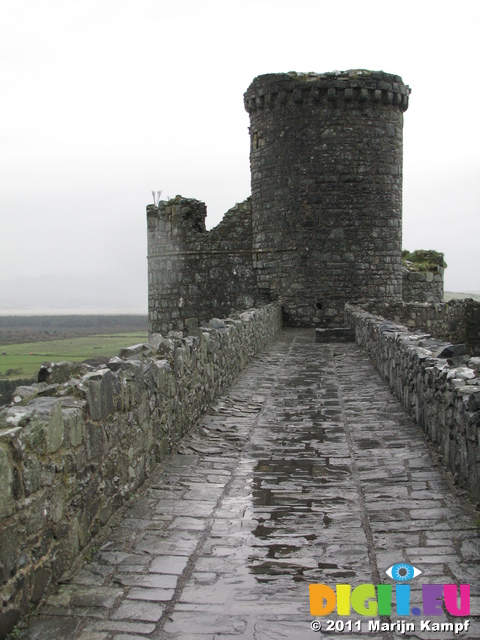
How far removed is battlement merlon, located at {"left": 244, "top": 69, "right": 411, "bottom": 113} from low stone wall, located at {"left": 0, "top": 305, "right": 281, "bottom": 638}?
563 inches

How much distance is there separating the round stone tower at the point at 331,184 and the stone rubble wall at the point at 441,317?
94 centimetres

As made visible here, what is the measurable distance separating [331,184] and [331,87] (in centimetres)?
260

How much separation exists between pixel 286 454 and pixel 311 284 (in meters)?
13.7

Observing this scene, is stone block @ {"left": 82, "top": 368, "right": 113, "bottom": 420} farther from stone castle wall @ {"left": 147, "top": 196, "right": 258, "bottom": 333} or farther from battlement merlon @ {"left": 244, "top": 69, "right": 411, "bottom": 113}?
stone castle wall @ {"left": 147, "top": 196, "right": 258, "bottom": 333}

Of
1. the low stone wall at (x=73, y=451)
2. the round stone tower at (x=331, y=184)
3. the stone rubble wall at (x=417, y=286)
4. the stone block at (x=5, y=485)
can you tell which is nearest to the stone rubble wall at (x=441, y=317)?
the round stone tower at (x=331, y=184)

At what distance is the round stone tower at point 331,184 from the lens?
19.1m

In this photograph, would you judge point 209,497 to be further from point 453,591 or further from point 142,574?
point 453,591

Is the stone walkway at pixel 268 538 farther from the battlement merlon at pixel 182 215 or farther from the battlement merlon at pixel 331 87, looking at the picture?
the battlement merlon at pixel 182 215

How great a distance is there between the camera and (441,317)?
756 inches

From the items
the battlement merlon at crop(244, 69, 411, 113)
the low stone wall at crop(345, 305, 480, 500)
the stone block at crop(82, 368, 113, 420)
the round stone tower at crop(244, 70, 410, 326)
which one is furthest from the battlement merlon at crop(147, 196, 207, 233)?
the stone block at crop(82, 368, 113, 420)

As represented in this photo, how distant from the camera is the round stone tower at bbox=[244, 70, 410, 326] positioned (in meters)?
19.1

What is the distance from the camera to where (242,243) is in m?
21.5

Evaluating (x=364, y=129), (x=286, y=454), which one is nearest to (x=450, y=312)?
(x=364, y=129)

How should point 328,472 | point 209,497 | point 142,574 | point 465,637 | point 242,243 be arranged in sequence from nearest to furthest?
point 465,637
point 142,574
point 209,497
point 328,472
point 242,243
